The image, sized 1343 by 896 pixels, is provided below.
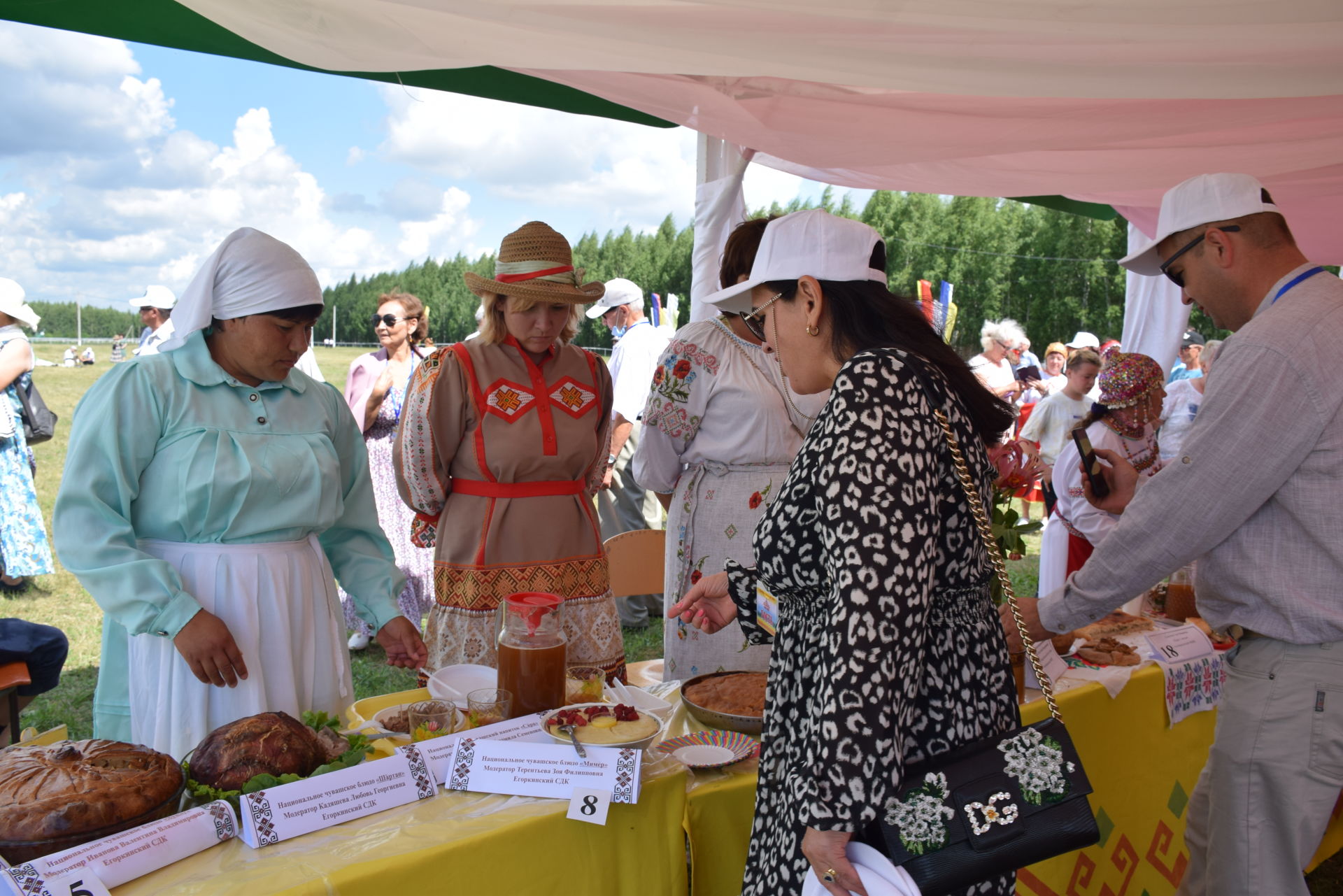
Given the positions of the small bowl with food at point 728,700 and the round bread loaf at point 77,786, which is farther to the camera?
the small bowl with food at point 728,700

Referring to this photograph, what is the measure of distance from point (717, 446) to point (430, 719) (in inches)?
57.6

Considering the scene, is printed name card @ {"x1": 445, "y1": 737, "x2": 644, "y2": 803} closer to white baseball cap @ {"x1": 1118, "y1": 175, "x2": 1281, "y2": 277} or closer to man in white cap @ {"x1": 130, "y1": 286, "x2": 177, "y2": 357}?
white baseball cap @ {"x1": 1118, "y1": 175, "x2": 1281, "y2": 277}

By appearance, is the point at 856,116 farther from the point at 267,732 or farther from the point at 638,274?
the point at 638,274

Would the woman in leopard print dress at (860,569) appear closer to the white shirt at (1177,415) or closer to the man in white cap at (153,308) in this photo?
the man in white cap at (153,308)

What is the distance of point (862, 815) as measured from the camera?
4.18 ft

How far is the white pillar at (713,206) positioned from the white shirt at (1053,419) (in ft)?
15.9

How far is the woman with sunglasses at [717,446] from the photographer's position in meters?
2.94

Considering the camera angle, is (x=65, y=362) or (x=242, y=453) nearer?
(x=242, y=453)

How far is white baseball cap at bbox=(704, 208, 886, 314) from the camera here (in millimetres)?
1500

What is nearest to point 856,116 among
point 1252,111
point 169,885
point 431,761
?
point 1252,111

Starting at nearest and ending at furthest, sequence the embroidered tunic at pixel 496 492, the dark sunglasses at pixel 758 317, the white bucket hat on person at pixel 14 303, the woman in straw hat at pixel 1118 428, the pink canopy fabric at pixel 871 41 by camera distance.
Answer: the dark sunglasses at pixel 758 317 < the pink canopy fabric at pixel 871 41 < the embroidered tunic at pixel 496 492 < the woman in straw hat at pixel 1118 428 < the white bucket hat on person at pixel 14 303

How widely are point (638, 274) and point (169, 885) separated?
107 ft

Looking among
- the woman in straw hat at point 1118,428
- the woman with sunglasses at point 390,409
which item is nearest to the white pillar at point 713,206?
the woman in straw hat at point 1118,428

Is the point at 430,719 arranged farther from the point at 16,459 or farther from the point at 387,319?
the point at 16,459
